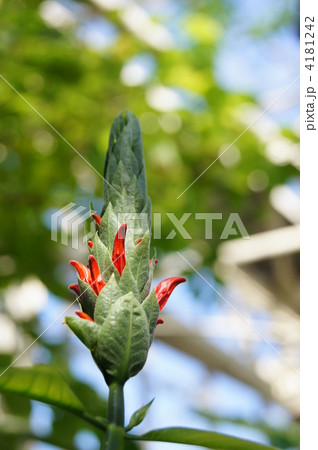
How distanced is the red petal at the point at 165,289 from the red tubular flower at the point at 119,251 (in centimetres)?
2

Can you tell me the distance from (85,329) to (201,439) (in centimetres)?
5

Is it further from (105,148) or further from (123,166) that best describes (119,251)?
(105,148)

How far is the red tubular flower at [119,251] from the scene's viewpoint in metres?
0.16

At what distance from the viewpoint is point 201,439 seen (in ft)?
0.55

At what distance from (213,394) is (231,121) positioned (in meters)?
1.91

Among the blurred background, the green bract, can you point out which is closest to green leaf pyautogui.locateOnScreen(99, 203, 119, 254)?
the green bract

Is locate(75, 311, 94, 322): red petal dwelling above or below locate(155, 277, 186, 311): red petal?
below

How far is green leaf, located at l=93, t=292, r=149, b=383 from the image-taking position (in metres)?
0.15

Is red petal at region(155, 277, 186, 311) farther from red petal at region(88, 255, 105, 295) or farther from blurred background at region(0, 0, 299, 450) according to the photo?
blurred background at region(0, 0, 299, 450)

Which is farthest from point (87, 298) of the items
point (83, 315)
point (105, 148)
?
point (105, 148)

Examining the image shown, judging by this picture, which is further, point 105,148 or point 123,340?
point 105,148

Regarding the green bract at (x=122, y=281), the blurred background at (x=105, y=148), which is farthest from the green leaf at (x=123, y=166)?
the blurred background at (x=105, y=148)

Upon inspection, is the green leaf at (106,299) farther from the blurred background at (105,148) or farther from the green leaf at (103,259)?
the blurred background at (105,148)
